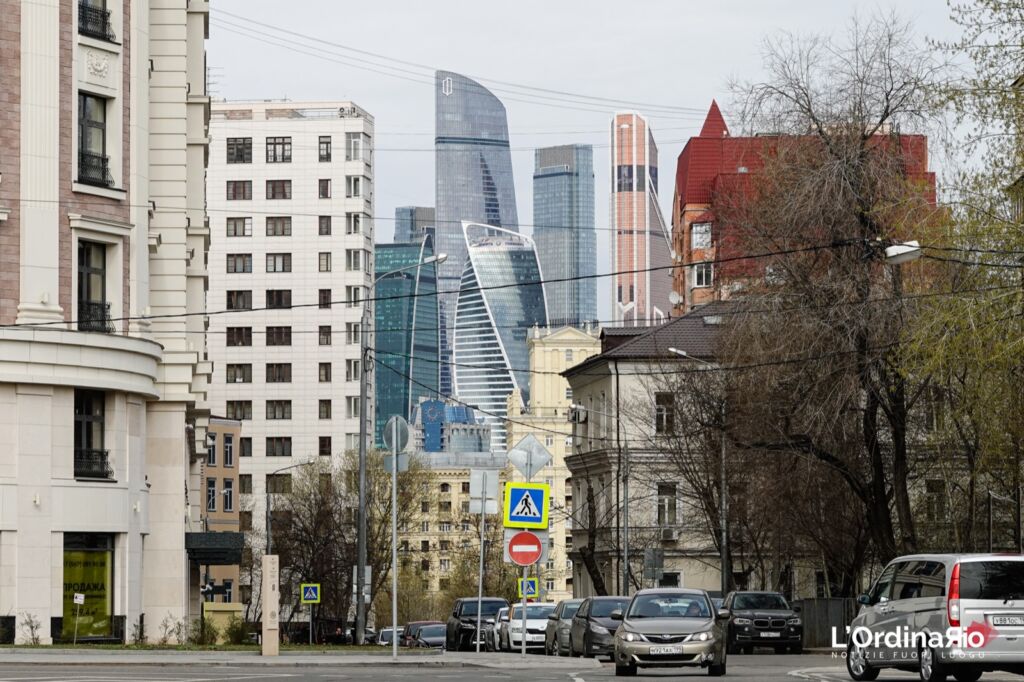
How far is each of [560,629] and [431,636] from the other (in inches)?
746

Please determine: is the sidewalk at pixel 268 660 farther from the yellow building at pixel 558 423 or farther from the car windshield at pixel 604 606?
the yellow building at pixel 558 423

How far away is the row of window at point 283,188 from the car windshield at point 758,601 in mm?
80397

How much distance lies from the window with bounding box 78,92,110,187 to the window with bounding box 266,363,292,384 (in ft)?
264

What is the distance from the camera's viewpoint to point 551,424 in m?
184

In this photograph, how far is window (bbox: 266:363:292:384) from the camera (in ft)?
415

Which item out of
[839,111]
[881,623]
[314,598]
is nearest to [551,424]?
[314,598]

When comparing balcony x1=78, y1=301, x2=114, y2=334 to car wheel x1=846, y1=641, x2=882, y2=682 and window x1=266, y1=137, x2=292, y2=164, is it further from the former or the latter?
window x1=266, y1=137, x2=292, y2=164

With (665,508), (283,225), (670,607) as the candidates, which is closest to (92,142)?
(670,607)

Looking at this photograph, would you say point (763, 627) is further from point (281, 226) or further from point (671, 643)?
point (281, 226)

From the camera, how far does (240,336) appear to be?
127375 mm

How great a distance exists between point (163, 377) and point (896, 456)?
20.0 metres

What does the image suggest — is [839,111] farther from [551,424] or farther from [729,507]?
[551,424]

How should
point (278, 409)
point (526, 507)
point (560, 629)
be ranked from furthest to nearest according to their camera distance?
1. point (278, 409)
2. point (560, 629)
3. point (526, 507)

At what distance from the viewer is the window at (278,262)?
127500mm
